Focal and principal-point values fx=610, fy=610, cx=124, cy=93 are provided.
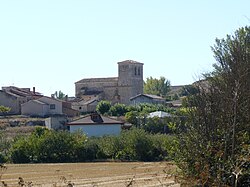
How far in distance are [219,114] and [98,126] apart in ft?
185

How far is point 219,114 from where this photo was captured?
13.8 metres

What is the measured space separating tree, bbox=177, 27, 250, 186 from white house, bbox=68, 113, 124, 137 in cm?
5144

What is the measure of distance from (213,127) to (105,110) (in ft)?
283

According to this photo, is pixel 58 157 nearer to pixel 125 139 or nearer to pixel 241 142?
pixel 125 139

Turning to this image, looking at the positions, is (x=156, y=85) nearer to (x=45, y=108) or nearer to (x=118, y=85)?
(x=118, y=85)

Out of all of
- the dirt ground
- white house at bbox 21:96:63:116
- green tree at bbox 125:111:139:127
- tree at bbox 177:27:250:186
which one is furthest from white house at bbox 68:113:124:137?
tree at bbox 177:27:250:186

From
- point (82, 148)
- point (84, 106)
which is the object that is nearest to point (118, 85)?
point (84, 106)

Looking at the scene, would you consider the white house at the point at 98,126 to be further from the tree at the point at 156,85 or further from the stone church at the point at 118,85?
the tree at the point at 156,85

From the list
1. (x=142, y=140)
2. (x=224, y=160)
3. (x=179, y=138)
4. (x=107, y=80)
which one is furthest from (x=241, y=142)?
(x=107, y=80)

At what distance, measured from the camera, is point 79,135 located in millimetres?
58344

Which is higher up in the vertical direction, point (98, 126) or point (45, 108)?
point (45, 108)

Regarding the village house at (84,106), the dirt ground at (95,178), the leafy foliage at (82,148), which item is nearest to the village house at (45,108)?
the village house at (84,106)

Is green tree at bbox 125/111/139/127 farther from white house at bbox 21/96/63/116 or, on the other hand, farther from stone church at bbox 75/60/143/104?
stone church at bbox 75/60/143/104

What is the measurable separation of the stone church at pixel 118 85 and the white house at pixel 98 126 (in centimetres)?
5832
